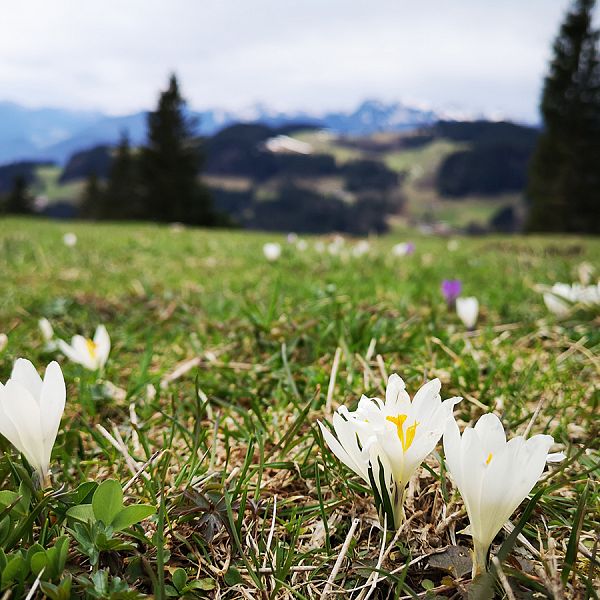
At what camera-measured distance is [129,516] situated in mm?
1029

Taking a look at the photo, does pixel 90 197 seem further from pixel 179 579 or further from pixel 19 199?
pixel 179 579

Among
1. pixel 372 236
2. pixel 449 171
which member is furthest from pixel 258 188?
pixel 372 236

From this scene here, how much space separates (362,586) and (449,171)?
634ft

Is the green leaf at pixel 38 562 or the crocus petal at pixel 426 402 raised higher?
the crocus petal at pixel 426 402

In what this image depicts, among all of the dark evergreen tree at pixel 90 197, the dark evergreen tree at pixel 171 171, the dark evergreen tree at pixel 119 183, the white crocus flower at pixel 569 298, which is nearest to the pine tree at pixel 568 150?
the dark evergreen tree at pixel 171 171

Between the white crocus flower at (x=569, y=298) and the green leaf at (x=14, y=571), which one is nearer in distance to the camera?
the green leaf at (x=14, y=571)

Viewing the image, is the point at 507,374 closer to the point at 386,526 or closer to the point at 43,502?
the point at 386,526

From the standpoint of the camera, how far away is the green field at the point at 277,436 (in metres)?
1.03

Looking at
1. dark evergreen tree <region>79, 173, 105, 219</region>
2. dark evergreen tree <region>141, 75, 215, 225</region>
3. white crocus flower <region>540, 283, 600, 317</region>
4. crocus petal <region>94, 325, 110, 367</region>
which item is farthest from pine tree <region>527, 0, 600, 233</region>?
dark evergreen tree <region>79, 173, 105, 219</region>

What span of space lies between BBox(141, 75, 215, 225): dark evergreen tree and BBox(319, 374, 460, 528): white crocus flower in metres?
45.5

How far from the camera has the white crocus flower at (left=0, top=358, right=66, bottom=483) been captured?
3.53 ft

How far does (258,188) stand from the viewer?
622ft

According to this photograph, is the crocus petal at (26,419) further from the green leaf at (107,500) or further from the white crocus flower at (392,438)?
the white crocus flower at (392,438)

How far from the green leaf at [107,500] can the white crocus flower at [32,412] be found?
19 cm
